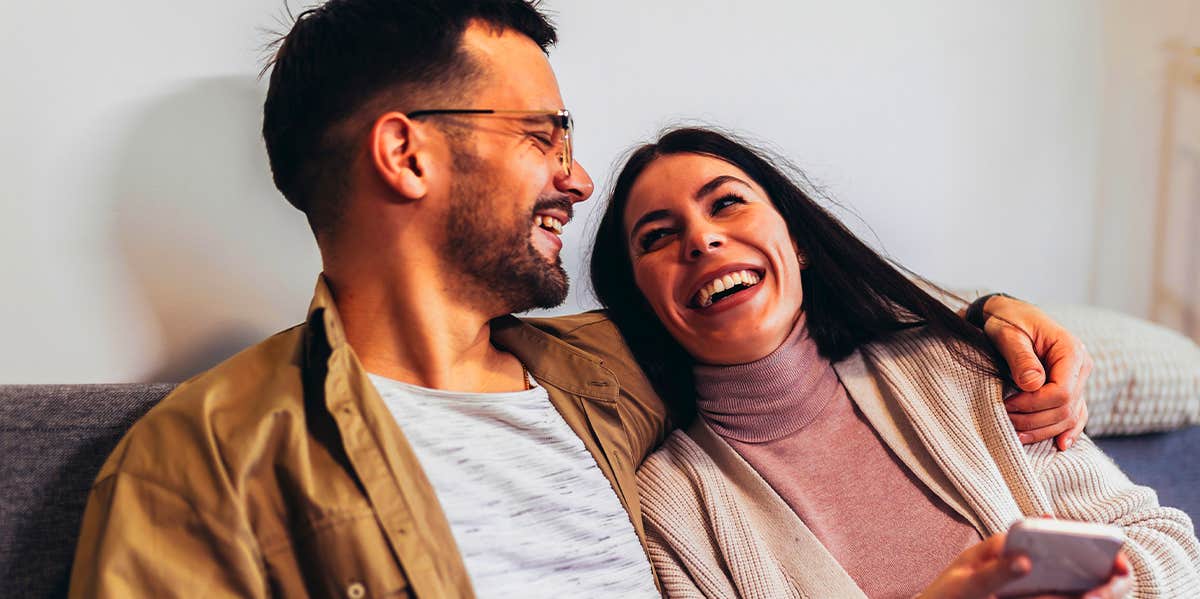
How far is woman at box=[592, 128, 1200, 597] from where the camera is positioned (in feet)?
4.54

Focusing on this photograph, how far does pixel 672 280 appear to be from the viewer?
4.98 feet

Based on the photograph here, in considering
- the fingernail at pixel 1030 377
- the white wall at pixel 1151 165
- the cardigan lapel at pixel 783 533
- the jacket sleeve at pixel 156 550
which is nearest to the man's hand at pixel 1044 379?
the fingernail at pixel 1030 377

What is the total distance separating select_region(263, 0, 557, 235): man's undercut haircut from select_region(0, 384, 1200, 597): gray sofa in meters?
0.38

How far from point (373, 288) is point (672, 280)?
18.9 inches

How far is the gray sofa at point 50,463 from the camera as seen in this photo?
110 cm

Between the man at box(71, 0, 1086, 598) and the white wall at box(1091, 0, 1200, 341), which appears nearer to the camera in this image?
the man at box(71, 0, 1086, 598)

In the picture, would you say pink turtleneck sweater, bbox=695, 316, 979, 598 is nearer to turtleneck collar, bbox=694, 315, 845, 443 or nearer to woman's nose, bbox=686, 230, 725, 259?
turtleneck collar, bbox=694, 315, 845, 443

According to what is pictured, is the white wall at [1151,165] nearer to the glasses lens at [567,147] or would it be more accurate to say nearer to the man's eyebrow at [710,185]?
the man's eyebrow at [710,185]

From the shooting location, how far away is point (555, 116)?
1.39m

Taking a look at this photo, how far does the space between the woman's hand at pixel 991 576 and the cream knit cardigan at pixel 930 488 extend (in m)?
0.30

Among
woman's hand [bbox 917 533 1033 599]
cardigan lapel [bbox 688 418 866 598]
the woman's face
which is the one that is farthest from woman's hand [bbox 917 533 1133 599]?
the woman's face

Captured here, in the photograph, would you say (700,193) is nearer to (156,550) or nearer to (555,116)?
(555,116)

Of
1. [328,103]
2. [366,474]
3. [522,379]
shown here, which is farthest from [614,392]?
[328,103]

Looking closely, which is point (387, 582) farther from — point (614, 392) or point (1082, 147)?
point (1082, 147)
